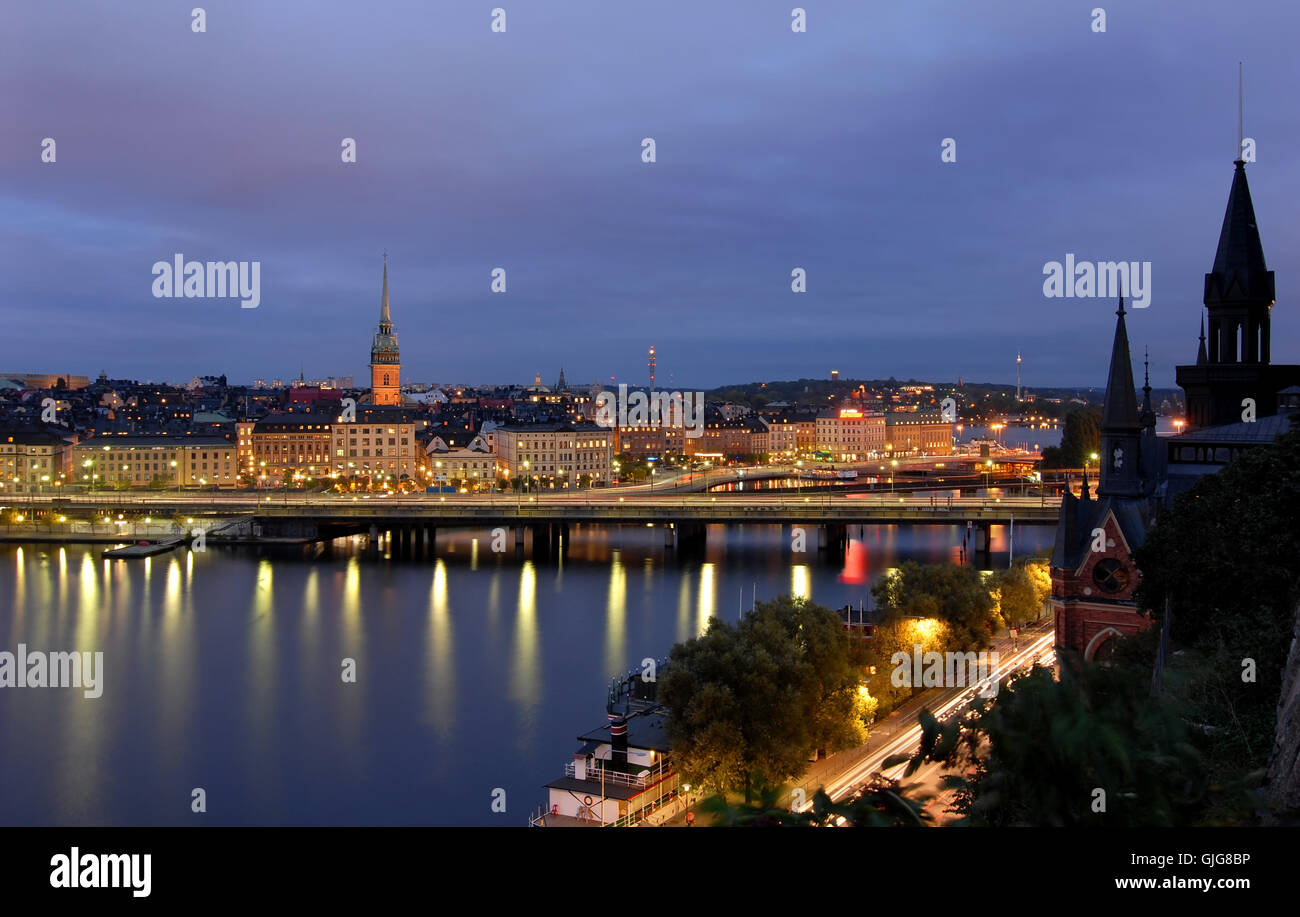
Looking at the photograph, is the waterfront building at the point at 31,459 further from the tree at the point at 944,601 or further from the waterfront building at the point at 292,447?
the tree at the point at 944,601

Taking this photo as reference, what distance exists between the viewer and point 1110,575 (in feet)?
41.6

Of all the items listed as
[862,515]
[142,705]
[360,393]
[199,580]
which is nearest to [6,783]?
[142,705]

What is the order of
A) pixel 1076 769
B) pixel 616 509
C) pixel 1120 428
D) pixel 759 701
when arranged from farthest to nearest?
pixel 616 509, pixel 1120 428, pixel 759 701, pixel 1076 769

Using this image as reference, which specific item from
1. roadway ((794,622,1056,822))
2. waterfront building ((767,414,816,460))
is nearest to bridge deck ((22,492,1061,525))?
roadway ((794,622,1056,822))

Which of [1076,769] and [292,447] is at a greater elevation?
[292,447]

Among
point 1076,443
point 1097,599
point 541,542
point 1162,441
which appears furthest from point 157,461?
point 1097,599

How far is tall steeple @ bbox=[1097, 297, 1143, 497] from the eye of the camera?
530 inches

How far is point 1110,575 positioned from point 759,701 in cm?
492

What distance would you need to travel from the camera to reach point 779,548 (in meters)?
31.3

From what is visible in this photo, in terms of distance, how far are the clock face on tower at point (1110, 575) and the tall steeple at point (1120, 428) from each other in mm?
998

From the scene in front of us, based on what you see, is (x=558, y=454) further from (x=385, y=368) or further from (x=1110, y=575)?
(x=1110, y=575)

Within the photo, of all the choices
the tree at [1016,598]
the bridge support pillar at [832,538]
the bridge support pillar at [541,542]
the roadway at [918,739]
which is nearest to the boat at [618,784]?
the roadway at [918,739]
